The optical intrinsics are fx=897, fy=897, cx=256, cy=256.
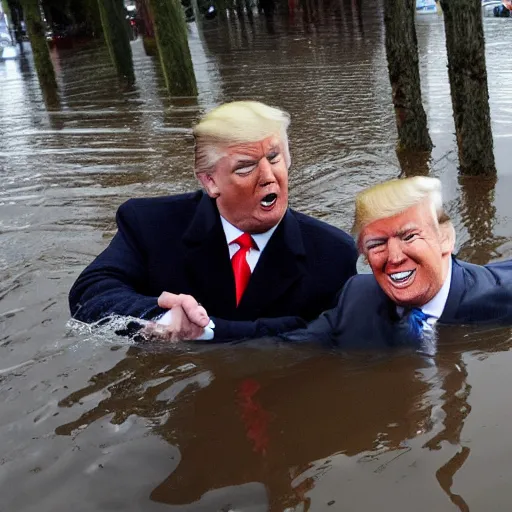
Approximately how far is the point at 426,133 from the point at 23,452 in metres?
6.27

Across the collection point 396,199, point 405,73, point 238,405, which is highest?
point 396,199

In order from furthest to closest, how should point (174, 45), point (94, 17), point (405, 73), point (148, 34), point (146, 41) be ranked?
1. point (94, 17)
2. point (148, 34)
3. point (146, 41)
4. point (174, 45)
5. point (405, 73)

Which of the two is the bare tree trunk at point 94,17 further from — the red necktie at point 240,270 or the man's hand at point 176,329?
the man's hand at point 176,329

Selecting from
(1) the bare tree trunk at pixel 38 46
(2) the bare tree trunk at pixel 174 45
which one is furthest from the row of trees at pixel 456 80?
(1) the bare tree trunk at pixel 38 46

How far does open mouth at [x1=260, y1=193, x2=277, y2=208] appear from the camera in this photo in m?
3.75

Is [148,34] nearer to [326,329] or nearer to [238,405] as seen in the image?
[326,329]

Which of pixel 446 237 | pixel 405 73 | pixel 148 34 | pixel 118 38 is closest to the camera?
pixel 446 237

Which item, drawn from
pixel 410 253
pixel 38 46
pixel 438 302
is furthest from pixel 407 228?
pixel 38 46

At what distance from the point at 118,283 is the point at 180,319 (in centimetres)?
44

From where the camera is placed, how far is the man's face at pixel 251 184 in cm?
369

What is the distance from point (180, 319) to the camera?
139 inches

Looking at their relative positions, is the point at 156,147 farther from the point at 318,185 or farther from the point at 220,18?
the point at 220,18

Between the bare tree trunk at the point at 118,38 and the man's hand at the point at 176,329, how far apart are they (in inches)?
533

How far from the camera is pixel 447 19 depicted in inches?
281
